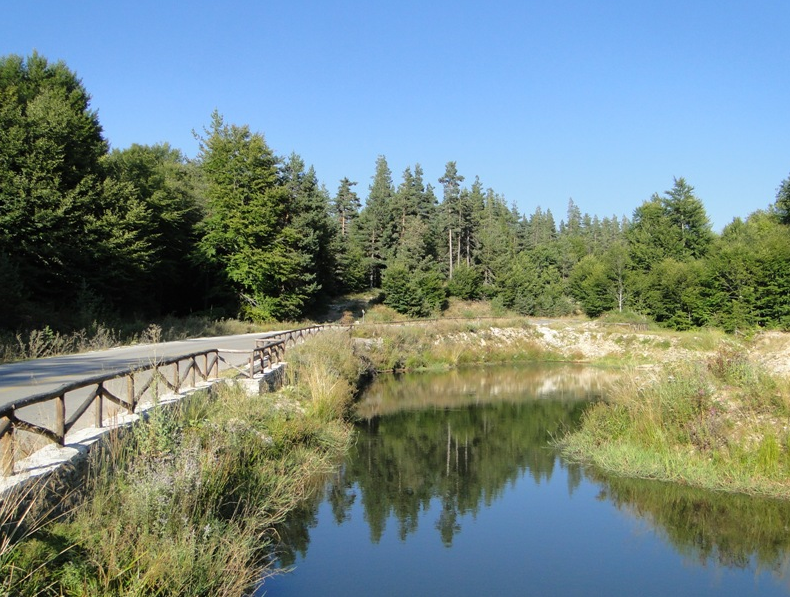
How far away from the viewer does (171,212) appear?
127 ft

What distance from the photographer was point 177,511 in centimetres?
676

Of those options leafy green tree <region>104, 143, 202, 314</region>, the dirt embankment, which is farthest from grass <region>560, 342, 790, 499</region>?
leafy green tree <region>104, 143, 202, 314</region>

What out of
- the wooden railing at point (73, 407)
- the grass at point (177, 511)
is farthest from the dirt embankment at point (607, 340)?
the wooden railing at point (73, 407)

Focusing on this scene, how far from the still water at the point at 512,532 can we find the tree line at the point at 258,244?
54.7 ft

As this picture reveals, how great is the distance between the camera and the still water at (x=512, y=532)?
837 centimetres

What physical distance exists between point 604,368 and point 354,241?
37401 mm

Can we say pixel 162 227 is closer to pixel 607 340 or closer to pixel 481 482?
pixel 607 340

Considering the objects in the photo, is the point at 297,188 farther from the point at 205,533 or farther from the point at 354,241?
the point at 205,533

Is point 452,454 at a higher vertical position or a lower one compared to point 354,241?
lower

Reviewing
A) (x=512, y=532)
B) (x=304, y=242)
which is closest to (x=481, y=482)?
(x=512, y=532)

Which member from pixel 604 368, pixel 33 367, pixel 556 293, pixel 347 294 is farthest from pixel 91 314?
pixel 556 293

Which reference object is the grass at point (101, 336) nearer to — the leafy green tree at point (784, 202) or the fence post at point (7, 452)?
the fence post at point (7, 452)

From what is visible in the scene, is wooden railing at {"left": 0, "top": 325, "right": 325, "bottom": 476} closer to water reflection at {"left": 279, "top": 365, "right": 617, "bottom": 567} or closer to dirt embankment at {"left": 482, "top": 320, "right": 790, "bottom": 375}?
water reflection at {"left": 279, "top": 365, "right": 617, "bottom": 567}

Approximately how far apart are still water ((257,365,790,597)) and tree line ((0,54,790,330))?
1667cm
